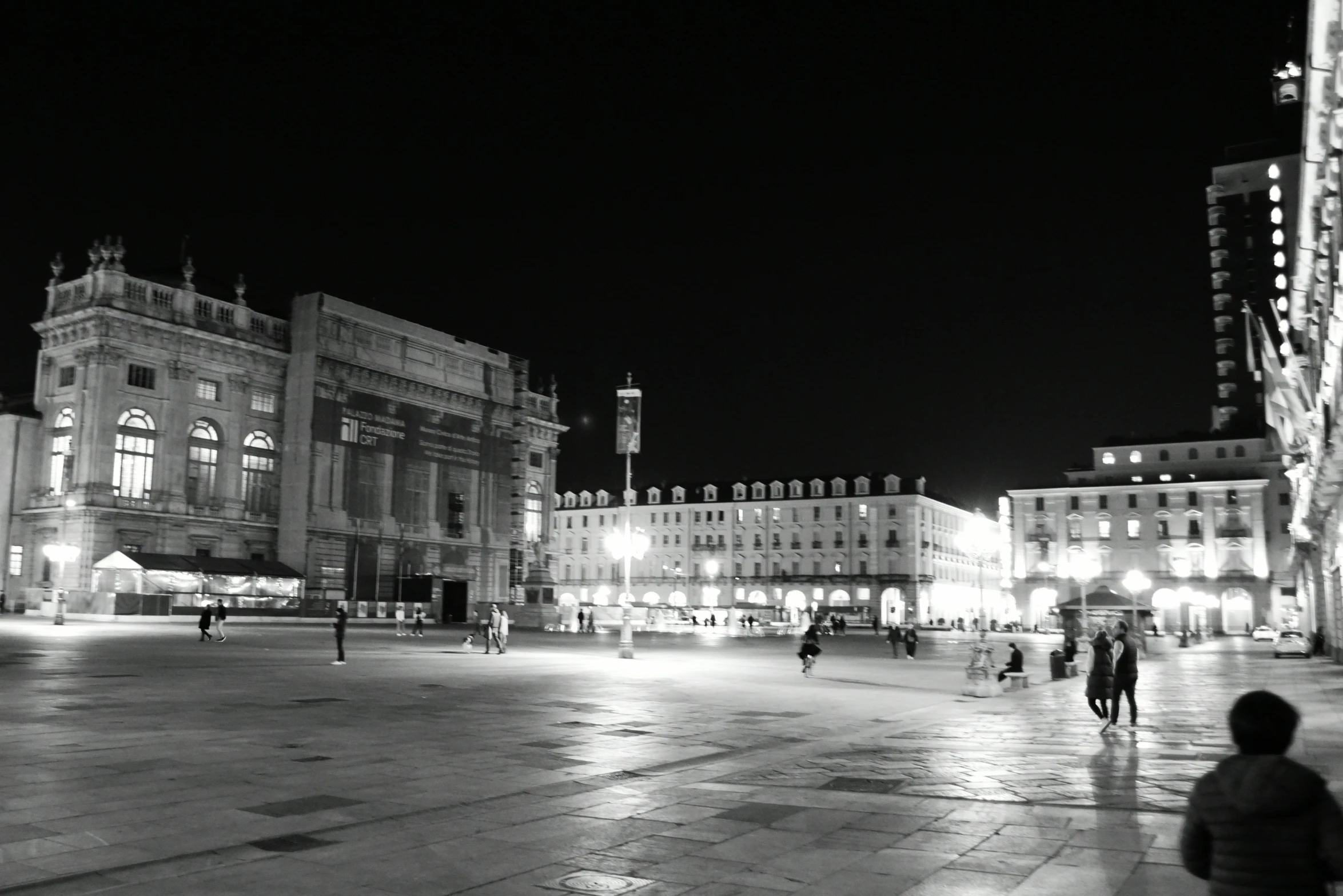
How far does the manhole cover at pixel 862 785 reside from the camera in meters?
12.4

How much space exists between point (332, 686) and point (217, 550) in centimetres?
5442

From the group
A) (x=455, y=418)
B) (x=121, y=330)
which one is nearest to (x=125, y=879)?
(x=121, y=330)

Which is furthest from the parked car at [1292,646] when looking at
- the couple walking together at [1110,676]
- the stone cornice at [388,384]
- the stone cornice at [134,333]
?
the stone cornice at [134,333]

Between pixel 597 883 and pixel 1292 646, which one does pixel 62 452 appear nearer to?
pixel 1292 646

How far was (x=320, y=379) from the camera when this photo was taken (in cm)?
7994

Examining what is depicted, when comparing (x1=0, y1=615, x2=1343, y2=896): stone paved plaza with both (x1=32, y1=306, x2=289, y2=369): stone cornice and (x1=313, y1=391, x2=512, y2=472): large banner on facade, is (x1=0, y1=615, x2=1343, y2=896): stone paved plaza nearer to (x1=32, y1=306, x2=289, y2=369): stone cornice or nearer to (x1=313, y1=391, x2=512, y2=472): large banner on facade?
(x1=32, y1=306, x2=289, y2=369): stone cornice

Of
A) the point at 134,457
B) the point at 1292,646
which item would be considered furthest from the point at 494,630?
the point at 134,457

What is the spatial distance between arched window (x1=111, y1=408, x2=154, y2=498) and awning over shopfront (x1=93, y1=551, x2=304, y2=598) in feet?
14.1

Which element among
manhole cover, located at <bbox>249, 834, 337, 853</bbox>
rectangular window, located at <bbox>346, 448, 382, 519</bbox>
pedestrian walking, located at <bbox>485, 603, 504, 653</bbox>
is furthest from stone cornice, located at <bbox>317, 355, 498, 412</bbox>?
manhole cover, located at <bbox>249, 834, 337, 853</bbox>

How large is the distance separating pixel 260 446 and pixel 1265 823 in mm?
80780

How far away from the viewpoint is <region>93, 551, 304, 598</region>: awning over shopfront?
66500 millimetres

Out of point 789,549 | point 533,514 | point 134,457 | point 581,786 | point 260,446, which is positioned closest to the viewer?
point 581,786

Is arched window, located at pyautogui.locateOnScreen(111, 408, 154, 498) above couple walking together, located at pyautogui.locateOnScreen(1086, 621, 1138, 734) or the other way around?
above

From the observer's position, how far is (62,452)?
70000 mm
